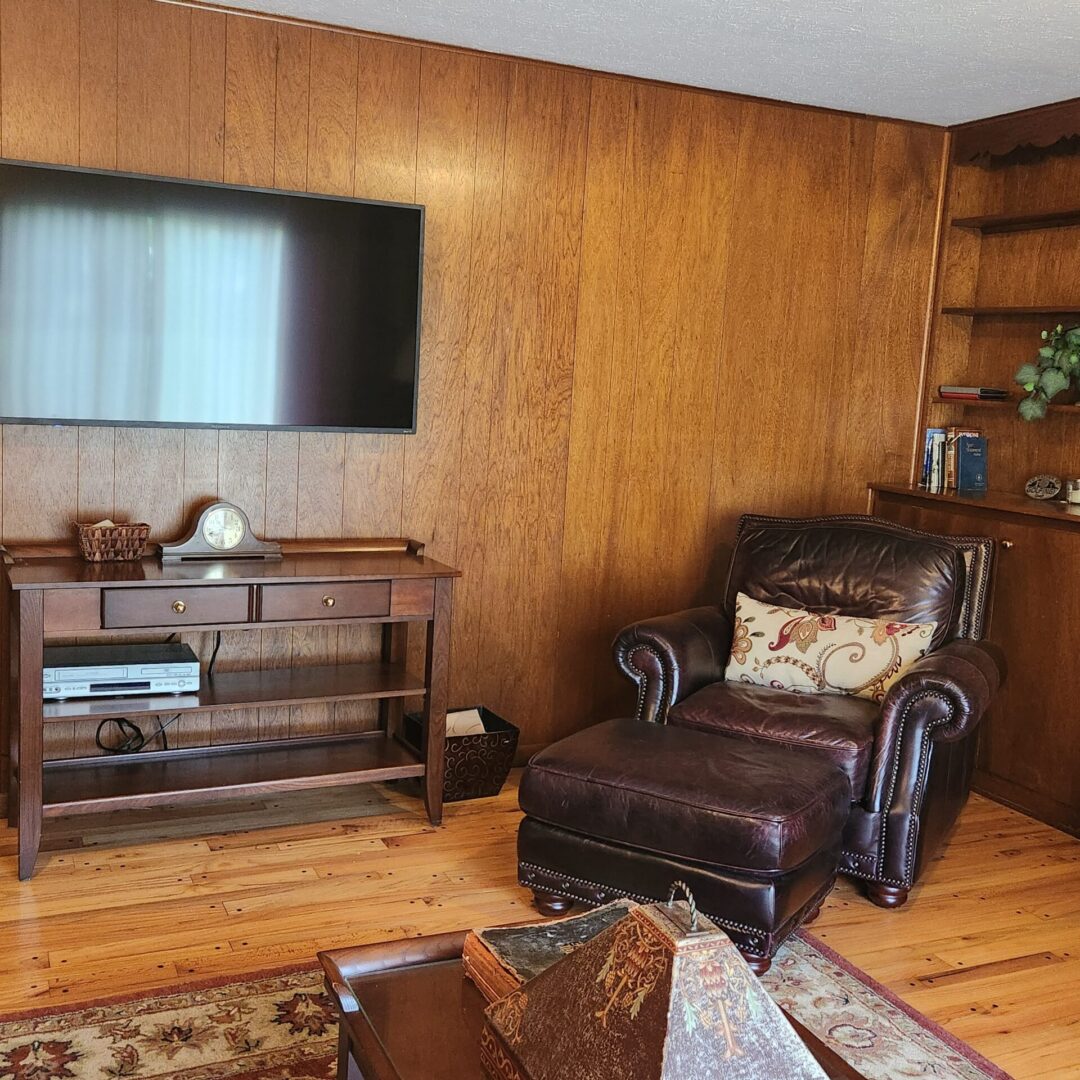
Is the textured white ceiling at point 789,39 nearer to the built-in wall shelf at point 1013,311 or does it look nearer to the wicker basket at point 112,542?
the built-in wall shelf at point 1013,311

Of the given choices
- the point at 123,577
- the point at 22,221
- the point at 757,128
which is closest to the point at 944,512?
the point at 757,128

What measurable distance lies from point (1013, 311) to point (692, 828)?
98.3 inches

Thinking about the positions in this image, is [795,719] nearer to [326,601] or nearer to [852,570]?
[852,570]

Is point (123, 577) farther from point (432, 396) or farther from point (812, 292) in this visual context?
point (812, 292)

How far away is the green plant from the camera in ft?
13.5

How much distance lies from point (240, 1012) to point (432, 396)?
6.59 feet

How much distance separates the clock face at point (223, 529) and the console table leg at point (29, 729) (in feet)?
1.79

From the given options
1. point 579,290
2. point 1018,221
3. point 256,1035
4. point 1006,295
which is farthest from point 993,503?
point 256,1035

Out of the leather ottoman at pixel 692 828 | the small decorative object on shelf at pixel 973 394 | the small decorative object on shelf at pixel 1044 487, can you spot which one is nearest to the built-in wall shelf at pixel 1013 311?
the small decorative object on shelf at pixel 973 394

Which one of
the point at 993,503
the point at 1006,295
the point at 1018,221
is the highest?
the point at 1018,221

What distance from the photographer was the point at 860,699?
11.5 feet

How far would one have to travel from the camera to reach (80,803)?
3.14m

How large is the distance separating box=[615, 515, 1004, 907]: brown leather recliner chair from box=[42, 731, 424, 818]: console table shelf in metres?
0.80

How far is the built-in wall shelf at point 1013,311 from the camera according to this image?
416cm
